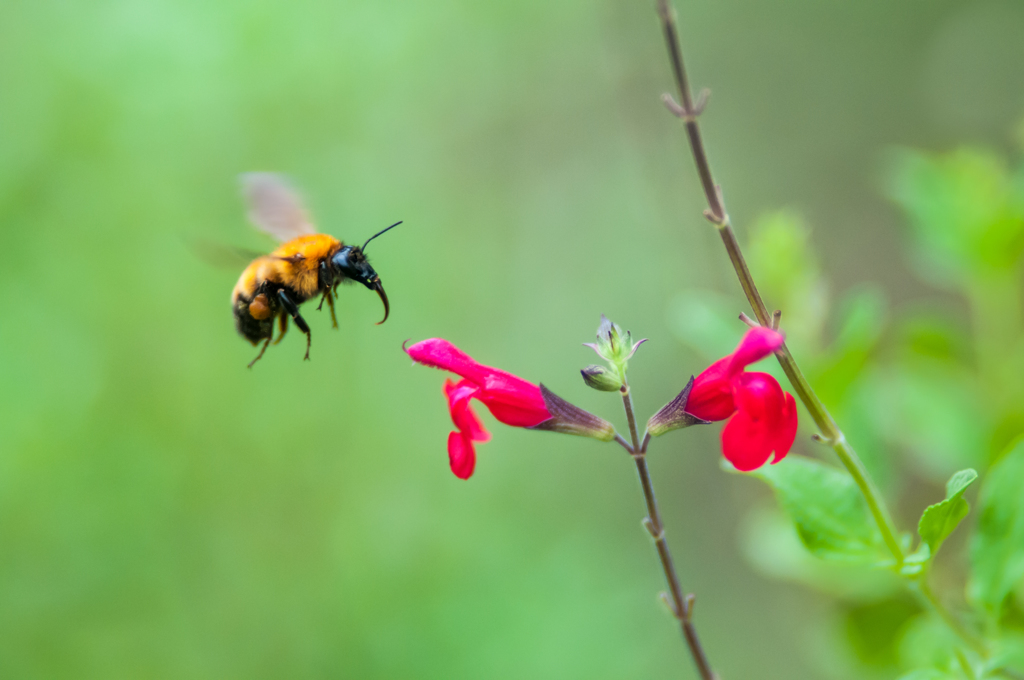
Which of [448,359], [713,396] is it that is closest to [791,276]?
[713,396]

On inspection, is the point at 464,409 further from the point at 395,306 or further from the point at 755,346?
the point at 395,306

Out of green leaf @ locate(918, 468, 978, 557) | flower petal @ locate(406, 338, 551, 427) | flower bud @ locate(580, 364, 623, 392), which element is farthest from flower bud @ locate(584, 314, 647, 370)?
green leaf @ locate(918, 468, 978, 557)

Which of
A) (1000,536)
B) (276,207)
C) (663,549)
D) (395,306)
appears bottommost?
(1000,536)

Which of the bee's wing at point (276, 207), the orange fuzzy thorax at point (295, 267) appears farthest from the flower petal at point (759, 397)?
the bee's wing at point (276, 207)

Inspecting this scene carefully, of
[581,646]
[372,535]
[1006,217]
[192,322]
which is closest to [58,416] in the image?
[192,322]

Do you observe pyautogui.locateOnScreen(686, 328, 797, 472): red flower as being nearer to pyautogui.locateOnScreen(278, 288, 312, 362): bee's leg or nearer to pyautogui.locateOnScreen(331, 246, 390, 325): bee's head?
pyautogui.locateOnScreen(331, 246, 390, 325): bee's head

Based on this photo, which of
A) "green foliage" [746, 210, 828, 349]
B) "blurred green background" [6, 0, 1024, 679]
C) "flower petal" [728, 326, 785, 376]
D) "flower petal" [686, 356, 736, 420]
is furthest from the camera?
"blurred green background" [6, 0, 1024, 679]
